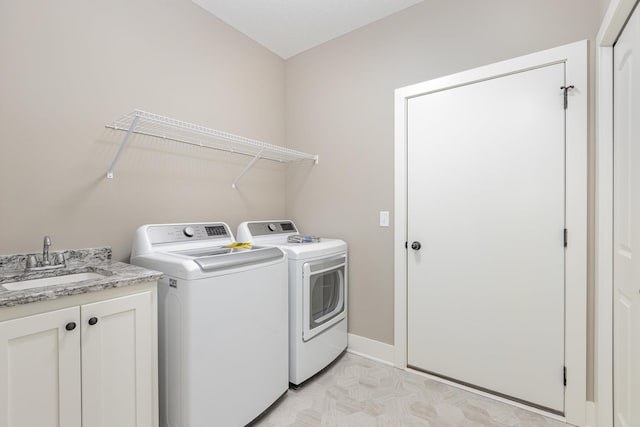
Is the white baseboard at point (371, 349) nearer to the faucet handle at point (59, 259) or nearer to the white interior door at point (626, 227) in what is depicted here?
the white interior door at point (626, 227)

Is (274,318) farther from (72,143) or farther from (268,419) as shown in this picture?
(72,143)

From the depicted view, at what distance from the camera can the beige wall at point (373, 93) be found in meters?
1.76

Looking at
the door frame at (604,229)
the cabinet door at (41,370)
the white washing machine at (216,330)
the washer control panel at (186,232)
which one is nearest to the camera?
the cabinet door at (41,370)

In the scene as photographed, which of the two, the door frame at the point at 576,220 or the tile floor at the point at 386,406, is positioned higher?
the door frame at the point at 576,220

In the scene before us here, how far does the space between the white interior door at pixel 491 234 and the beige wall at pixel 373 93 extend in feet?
0.66

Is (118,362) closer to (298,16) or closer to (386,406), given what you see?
(386,406)

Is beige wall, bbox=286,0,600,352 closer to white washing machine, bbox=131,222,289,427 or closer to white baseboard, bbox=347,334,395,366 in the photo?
white baseboard, bbox=347,334,395,366

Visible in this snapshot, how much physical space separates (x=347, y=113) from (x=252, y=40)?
1057mm

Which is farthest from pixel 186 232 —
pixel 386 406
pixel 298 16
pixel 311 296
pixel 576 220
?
pixel 576 220

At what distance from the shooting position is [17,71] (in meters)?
1.36

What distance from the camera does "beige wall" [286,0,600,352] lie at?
Answer: 5.76 ft

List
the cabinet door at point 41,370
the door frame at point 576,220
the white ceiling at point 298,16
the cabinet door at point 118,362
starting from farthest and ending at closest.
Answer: the white ceiling at point 298,16, the door frame at point 576,220, the cabinet door at point 118,362, the cabinet door at point 41,370

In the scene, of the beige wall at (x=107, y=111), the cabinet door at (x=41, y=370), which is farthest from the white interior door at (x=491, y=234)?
the cabinet door at (x=41, y=370)

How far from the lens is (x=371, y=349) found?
7.65 ft
